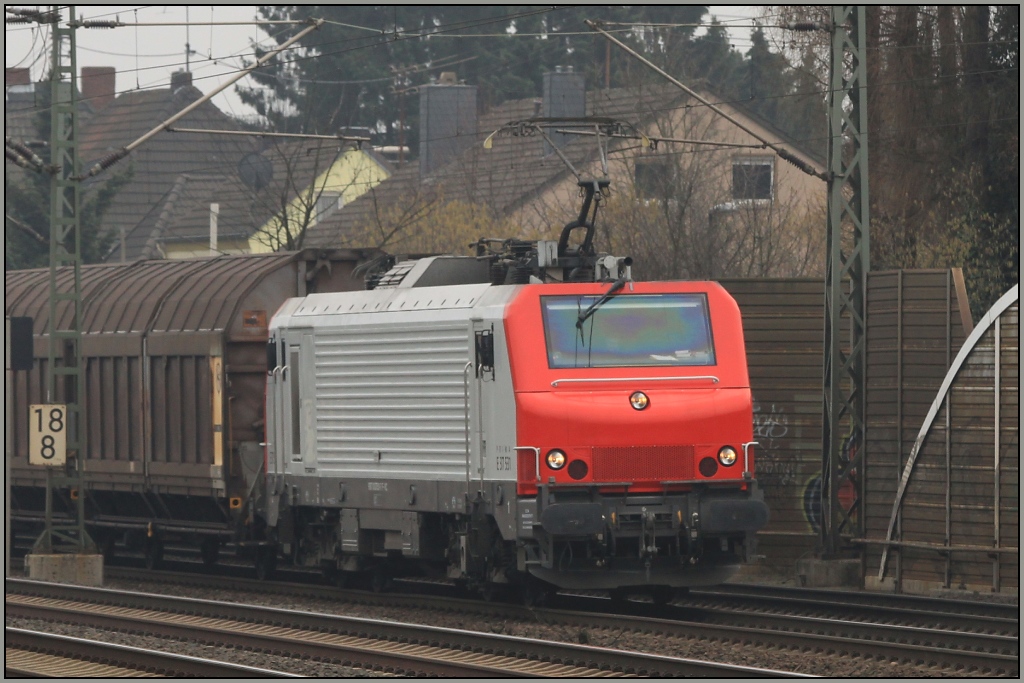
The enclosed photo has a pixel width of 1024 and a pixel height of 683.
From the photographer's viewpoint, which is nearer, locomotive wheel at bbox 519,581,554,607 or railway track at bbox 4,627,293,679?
railway track at bbox 4,627,293,679

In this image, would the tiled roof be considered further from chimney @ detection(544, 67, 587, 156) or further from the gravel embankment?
the gravel embankment

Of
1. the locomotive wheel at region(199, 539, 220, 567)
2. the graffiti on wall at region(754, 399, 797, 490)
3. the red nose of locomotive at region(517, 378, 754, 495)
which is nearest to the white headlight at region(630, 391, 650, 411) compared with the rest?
the red nose of locomotive at region(517, 378, 754, 495)

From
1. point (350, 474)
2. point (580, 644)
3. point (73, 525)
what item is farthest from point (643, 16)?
point (580, 644)

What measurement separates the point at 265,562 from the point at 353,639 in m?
6.82

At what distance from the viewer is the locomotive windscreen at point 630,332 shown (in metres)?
15.4

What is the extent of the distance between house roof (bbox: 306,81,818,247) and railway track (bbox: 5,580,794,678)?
23222 millimetres

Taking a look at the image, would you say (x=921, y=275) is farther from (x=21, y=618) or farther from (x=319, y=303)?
(x=21, y=618)

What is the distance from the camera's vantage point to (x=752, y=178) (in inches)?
1783

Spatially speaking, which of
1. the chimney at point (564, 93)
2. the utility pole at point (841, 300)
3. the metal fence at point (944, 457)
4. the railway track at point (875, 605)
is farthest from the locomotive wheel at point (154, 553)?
the chimney at point (564, 93)

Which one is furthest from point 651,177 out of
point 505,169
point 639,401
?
point 639,401

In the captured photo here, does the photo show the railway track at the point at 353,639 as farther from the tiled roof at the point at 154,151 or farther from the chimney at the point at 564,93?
the tiled roof at the point at 154,151

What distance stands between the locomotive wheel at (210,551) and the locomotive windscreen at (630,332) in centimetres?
890

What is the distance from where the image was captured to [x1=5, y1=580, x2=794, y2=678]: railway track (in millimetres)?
12477

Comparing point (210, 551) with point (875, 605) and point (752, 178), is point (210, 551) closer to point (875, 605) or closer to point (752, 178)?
point (875, 605)
